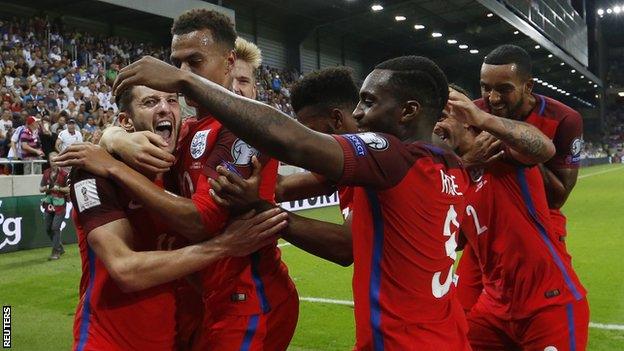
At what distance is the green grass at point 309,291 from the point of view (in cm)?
618

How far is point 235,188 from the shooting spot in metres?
2.44

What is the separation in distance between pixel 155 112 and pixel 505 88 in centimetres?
179

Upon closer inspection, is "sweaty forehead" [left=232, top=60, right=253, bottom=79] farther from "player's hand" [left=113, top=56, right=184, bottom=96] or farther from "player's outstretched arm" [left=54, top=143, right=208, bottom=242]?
"player's hand" [left=113, top=56, right=184, bottom=96]

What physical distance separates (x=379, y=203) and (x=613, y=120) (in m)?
81.3

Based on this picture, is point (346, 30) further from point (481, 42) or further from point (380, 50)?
point (481, 42)

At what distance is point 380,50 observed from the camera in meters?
40.7

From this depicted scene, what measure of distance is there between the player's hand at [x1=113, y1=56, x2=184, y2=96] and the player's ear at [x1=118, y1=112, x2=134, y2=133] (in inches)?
38.3

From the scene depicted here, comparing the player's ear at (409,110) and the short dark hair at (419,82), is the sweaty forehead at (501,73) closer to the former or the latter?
the short dark hair at (419,82)

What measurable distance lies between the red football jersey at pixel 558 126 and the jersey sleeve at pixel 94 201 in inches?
79.1

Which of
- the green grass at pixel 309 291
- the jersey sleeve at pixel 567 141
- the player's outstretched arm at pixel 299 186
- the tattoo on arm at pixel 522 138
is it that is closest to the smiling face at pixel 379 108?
the tattoo on arm at pixel 522 138

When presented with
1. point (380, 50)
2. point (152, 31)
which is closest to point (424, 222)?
point (152, 31)

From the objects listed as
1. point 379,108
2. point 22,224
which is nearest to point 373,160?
point 379,108

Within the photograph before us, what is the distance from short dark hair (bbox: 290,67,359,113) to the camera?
3.37 m

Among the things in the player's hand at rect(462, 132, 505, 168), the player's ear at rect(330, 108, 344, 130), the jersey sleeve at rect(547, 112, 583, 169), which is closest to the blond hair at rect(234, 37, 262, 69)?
the player's ear at rect(330, 108, 344, 130)
